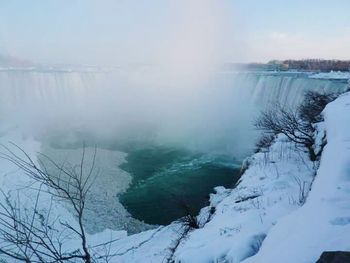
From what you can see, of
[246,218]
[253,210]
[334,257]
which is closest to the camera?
[334,257]

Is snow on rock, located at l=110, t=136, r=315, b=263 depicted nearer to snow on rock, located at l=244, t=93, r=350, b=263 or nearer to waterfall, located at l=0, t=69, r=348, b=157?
snow on rock, located at l=244, t=93, r=350, b=263

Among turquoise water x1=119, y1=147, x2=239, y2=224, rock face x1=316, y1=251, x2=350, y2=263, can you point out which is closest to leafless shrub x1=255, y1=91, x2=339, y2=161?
turquoise water x1=119, y1=147, x2=239, y2=224

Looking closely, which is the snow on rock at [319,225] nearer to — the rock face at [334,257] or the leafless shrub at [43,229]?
the rock face at [334,257]

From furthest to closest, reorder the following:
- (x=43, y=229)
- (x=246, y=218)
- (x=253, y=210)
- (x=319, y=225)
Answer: (x=253, y=210) → (x=246, y=218) → (x=43, y=229) → (x=319, y=225)

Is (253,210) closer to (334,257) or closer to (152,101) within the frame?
(334,257)

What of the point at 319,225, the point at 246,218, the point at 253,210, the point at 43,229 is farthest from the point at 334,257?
the point at 43,229

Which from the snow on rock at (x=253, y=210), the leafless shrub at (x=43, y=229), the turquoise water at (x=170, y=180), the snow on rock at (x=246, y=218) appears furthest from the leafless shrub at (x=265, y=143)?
the leafless shrub at (x=43, y=229)

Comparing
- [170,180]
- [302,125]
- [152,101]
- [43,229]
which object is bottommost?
[170,180]

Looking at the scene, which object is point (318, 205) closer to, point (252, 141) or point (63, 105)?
point (252, 141)
